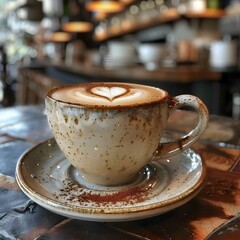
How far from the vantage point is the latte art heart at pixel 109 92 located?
60cm

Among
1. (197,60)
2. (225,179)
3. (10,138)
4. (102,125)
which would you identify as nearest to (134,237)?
(102,125)

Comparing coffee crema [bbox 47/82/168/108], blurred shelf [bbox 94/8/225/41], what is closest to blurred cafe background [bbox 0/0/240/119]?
blurred shelf [bbox 94/8/225/41]

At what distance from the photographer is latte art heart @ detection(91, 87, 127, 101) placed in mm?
602

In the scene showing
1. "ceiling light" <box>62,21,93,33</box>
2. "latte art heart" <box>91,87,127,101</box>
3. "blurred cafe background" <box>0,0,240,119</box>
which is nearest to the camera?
"latte art heart" <box>91,87,127,101</box>

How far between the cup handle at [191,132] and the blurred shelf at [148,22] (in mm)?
5084

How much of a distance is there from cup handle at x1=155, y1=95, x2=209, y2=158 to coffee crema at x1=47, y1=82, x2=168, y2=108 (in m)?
0.03

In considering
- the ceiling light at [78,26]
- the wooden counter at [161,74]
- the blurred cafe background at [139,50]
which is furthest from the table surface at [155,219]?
the ceiling light at [78,26]

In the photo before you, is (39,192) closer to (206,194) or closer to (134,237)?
(134,237)

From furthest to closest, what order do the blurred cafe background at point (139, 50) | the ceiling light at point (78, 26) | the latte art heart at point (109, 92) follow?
the ceiling light at point (78, 26) < the blurred cafe background at point (139, 50) < the latte art heart at point (109, 92)

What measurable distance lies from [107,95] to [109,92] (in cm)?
2

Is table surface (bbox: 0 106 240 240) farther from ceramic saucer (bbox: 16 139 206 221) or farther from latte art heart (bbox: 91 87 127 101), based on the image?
latte art heart (bbox: 91 87 127 101)

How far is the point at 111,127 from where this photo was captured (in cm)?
54

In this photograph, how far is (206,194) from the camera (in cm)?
61

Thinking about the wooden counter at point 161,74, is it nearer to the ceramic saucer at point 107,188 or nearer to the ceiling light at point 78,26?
the ceramic saucer at point 107,188
